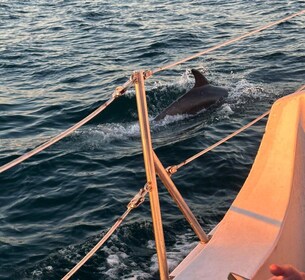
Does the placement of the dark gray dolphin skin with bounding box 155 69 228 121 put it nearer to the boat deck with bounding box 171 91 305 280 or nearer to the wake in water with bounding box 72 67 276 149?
the wake in water with bounding box 72 67 276 149

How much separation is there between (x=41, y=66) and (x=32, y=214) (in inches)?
371

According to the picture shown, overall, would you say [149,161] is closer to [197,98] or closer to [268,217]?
[268,217]

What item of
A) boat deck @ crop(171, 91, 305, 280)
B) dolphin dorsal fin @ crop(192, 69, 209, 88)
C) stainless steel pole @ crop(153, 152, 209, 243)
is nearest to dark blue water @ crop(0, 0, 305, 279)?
dolphin dorsal fin @ crop(192, 69, 209, 88)

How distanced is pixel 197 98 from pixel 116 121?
1.91 meters

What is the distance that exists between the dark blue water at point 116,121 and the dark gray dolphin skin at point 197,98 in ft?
0.97

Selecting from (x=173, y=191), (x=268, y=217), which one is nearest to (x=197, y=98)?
(x=268, y=217)

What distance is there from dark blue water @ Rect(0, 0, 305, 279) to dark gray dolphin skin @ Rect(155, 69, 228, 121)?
0.29 metres

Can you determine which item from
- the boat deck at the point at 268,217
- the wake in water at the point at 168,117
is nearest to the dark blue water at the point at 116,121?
the wake in water at the point at 168,117

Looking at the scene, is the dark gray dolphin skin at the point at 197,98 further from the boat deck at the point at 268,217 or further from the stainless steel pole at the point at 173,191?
the stainless steel pole at the point at 173,191

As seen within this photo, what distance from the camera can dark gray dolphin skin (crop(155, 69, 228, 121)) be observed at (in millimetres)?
12391

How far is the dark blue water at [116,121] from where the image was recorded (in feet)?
23.2

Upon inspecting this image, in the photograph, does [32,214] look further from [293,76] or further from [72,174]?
[293,76]

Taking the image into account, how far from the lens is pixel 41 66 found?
1677 centimetres

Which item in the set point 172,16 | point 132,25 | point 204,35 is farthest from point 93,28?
point 204,35
